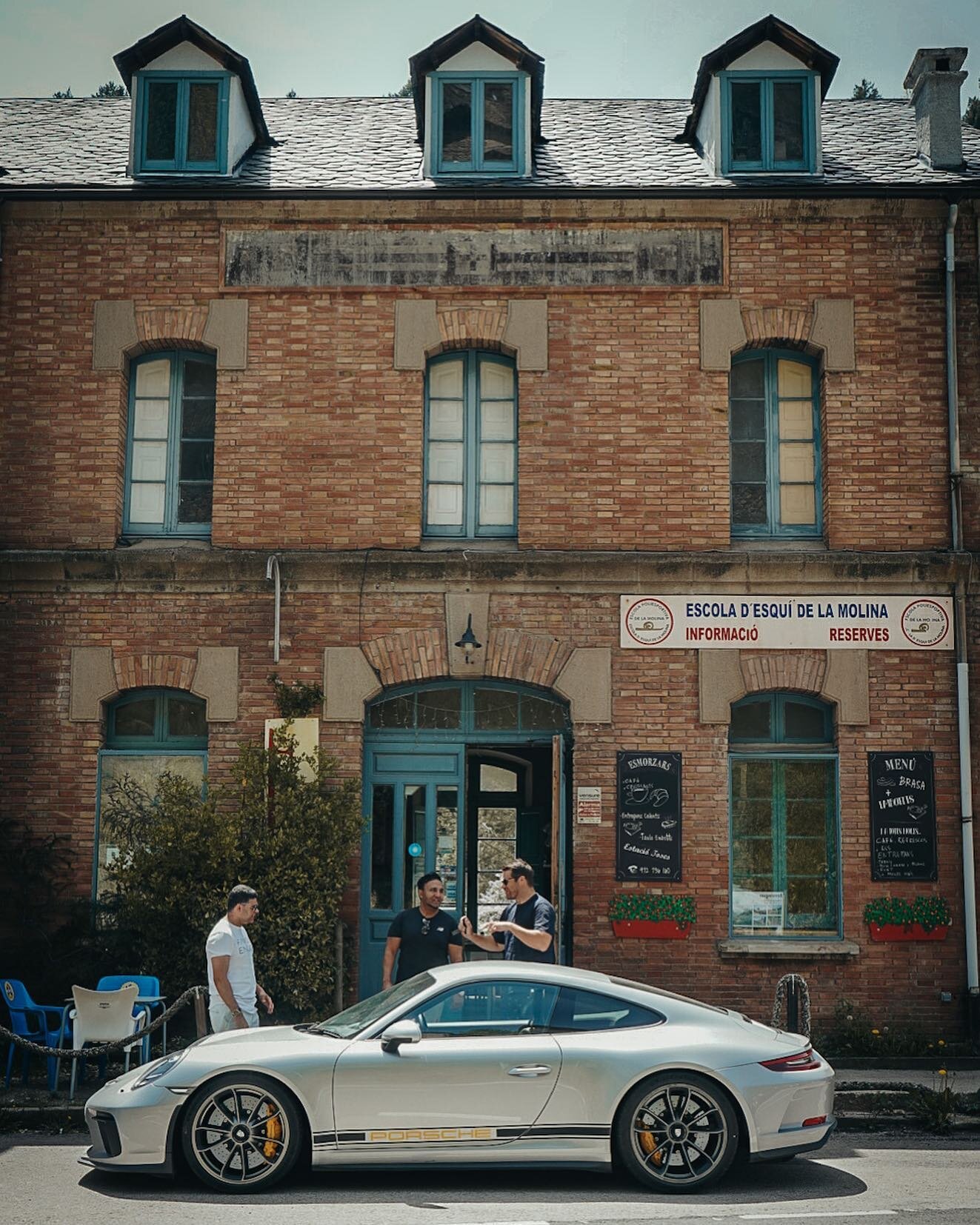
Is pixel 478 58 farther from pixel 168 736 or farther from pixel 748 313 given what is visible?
pixel 168 736

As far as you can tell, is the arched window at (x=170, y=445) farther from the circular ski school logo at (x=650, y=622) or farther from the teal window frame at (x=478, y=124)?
the circular ski school logo at (x=650, y=622)

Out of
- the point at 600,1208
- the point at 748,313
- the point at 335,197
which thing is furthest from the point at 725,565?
the point at 600,1208

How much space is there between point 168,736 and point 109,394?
11.7 ft

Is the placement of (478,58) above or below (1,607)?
above

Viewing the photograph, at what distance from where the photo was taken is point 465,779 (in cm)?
1411

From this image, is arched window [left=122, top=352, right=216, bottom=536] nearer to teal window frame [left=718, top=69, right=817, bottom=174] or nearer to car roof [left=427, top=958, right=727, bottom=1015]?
teal window frame [left=718, top=69, right=817, bottom=174]

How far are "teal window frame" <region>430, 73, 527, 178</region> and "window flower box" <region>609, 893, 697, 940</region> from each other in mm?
7665

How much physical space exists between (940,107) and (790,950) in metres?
9.20

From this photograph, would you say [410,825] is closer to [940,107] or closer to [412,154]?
→ [412,154]

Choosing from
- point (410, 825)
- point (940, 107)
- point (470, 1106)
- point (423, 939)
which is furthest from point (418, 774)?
point (940, 107)

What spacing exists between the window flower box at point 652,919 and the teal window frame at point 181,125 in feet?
28.6

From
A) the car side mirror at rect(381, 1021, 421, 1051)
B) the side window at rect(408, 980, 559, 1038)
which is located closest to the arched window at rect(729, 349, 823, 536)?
the side window at rect(408, 980, 559, 1038)

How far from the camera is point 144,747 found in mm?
14180

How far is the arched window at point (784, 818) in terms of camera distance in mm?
13711
